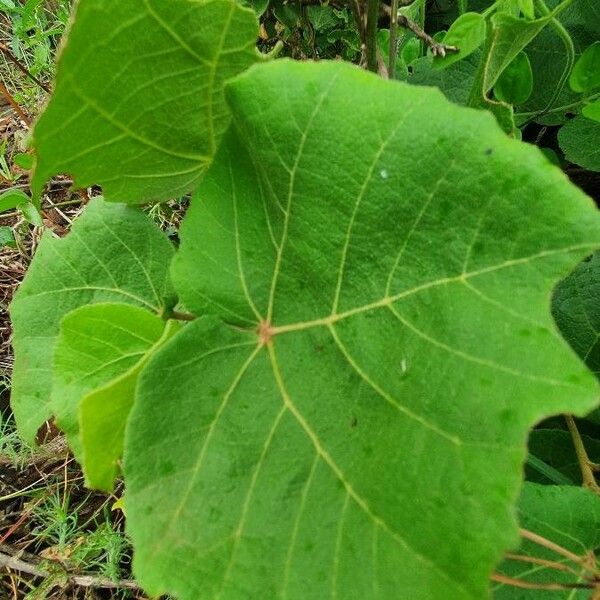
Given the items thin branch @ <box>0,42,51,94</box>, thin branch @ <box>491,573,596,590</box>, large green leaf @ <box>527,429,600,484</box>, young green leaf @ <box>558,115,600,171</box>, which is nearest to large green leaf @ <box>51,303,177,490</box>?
thin branch @ <box>491,573,596,590</box>

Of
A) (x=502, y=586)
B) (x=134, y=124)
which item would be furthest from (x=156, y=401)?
(x=502, y=586)

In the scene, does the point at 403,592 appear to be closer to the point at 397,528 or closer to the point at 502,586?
the point at 397,528

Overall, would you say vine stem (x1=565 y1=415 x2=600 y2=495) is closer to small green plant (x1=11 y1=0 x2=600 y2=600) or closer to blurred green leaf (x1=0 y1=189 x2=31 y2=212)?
small green plant (x1=11 y1=0 x2=600 y2=600)

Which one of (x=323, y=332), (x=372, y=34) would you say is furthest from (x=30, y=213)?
(x=323, y=332)

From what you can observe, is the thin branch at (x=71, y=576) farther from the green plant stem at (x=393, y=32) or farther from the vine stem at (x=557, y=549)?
the green plant stem at (x=393, y=32)

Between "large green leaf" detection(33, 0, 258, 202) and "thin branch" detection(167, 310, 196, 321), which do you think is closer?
"large green leaf" detection(33, 0, 258, 202)

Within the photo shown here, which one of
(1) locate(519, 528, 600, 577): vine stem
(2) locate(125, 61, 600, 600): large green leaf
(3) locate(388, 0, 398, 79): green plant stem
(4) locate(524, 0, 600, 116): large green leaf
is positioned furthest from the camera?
(4) locate(524, 0, 600, 116): large green leaf
